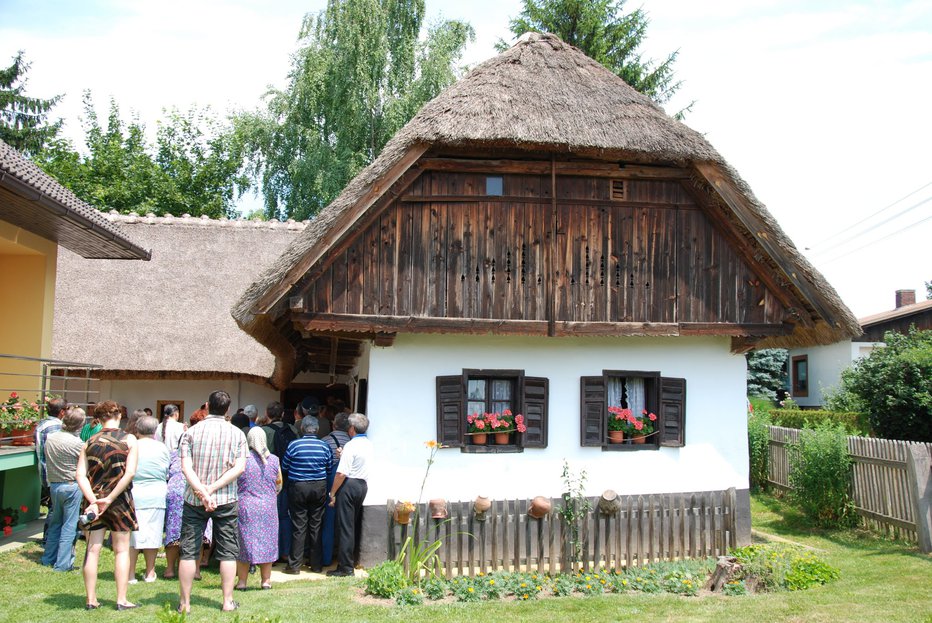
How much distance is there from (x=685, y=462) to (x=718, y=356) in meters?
1.58

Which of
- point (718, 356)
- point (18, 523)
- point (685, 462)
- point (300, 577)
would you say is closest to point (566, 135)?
point (718, 356)

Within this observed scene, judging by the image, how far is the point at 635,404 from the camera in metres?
11.4

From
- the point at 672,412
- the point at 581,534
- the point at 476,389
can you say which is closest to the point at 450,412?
the point at 476,389

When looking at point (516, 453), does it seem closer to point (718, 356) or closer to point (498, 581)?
point (498, 581)

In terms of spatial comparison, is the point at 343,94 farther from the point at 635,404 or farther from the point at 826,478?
the point at 826,478

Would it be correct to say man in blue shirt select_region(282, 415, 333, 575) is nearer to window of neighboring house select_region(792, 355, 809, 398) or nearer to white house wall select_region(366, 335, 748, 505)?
white house wall select_region(366, 335, 748, 505)

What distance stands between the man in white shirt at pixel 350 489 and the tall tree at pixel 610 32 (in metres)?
17.9

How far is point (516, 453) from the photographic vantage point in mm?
10766

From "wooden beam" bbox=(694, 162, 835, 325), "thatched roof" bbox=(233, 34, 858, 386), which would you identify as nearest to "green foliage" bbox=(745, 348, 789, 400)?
"thatched roof" bbox=(233, 34, 858, 386)

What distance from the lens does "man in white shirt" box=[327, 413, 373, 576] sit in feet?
31.4

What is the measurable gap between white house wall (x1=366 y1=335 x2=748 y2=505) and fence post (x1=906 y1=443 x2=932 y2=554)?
206 centimetres

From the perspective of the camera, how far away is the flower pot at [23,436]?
10852mm

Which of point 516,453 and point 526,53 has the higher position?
point 526,53

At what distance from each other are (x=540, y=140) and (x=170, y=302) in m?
11.6
